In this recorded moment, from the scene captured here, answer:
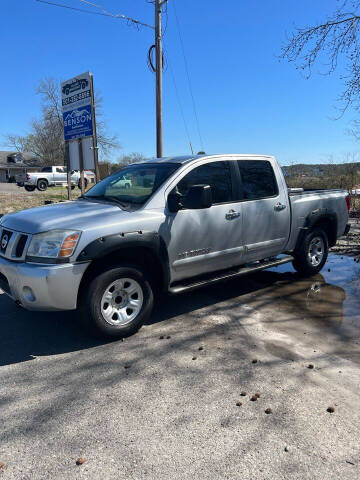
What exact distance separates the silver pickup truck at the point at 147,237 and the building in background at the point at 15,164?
63.4 metres

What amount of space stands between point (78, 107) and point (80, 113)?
0.76 ft

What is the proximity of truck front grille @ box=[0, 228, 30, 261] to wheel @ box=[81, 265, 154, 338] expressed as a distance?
2.53ft

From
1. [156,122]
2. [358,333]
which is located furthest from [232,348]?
[156,122]

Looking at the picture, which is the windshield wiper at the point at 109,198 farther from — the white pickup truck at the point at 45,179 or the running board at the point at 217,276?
the white pickup truck at the point at 45,179

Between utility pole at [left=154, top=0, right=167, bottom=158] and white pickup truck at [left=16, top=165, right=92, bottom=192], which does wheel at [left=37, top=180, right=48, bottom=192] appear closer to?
white pickup truck at [left=16, top=165, right=92, bottom=192]

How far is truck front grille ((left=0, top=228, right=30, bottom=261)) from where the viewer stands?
3.69 m

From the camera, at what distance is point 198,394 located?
2969 millimetres

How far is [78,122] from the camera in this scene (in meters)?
11.3

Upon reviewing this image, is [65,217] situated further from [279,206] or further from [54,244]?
[279,206]

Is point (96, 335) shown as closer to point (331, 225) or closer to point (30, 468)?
point (30, 468)

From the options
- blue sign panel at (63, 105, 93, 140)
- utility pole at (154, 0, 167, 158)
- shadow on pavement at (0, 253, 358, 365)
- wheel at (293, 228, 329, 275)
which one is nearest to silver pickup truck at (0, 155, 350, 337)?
wheel at (293, 228, 329, 275)

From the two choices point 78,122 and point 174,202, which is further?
point 78,122

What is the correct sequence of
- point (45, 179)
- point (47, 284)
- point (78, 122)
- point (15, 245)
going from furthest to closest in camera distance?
1. point (45, 179)
2. point (78, 122)
3. point (15, 245)
4. point (47, 284)

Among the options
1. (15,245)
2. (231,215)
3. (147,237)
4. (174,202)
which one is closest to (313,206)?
(231,215)
